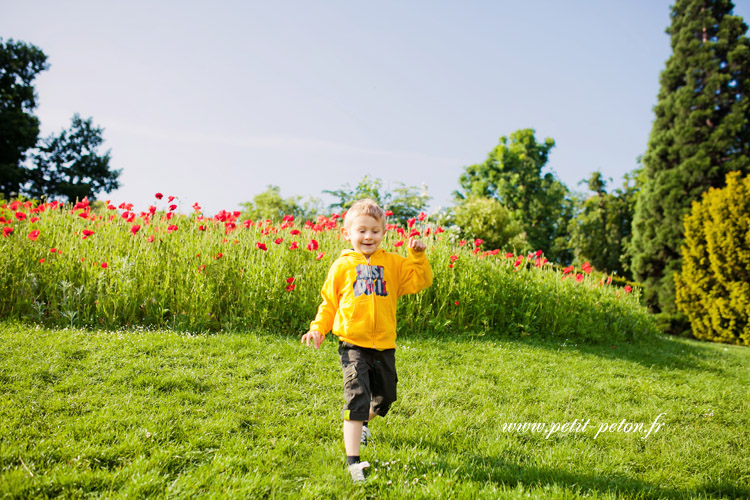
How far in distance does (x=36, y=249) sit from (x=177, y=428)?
4449mm

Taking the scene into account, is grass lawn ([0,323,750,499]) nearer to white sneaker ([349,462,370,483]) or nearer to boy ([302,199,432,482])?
white sneaker ([349,462,370,483])

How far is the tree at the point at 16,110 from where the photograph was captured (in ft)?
71.5

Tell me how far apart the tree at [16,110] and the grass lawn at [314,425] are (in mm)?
22945

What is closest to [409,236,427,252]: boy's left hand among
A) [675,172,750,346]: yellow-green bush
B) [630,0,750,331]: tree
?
[675,172,750,346]: yellow-green bush

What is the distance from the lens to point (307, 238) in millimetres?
6785

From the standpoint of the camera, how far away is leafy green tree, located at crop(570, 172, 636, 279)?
22.0m

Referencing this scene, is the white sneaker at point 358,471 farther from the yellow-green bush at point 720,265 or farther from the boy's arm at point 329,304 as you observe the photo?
the yellow-green bush at point 720,265

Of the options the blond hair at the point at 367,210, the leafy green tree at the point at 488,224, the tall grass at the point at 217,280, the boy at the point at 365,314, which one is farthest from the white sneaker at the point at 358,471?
the leafy green tree at the point at 488,224

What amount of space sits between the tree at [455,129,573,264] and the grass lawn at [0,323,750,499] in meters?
20.8

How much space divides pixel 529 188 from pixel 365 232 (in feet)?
82.2

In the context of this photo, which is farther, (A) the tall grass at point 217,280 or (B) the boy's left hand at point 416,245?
(A) the tall grass at point 217,280

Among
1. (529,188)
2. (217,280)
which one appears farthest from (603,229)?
(217,280)

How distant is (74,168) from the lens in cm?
2559

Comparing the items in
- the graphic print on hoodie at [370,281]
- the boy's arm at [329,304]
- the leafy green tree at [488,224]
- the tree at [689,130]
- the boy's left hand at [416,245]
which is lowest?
the boy's arm at [329,304]
